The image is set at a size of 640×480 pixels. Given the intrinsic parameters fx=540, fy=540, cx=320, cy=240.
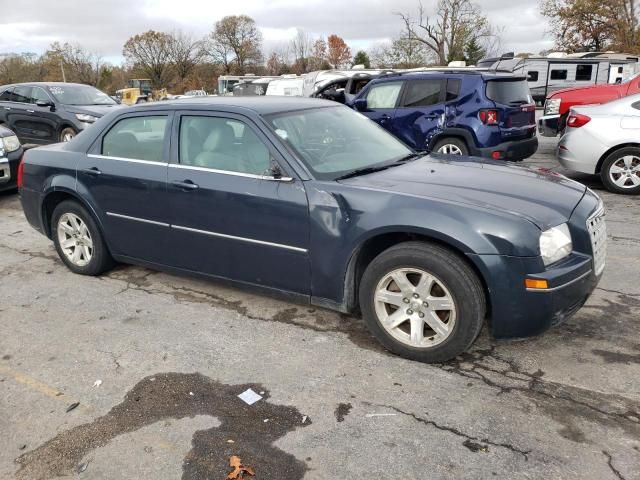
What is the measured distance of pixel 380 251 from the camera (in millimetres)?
3404

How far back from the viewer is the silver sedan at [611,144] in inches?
287

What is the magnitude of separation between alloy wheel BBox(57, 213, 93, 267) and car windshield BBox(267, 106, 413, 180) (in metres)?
2.15

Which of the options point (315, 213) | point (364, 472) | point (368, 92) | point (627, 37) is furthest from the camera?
point (627, 37)

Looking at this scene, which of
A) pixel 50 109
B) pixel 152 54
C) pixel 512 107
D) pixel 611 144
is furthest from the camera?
pixel 152 54

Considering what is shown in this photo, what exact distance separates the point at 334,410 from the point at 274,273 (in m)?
1.12

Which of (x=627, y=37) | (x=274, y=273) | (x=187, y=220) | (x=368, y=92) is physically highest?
(x=627, y=37)

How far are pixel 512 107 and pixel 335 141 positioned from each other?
5.15 m

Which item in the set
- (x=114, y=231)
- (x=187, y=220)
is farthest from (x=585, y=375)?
(x=114, y=231)

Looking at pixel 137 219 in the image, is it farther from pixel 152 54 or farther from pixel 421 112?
pixel 152 54

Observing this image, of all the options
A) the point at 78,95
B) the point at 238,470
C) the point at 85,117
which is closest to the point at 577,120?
the point at 238,470

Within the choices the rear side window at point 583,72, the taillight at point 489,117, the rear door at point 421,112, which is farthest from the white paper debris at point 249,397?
the rear side window at point 583,72

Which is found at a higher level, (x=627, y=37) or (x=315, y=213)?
(x=627, y=37)

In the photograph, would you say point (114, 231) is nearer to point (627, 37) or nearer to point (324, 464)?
point (324, 464)

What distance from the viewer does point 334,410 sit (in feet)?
9.23
